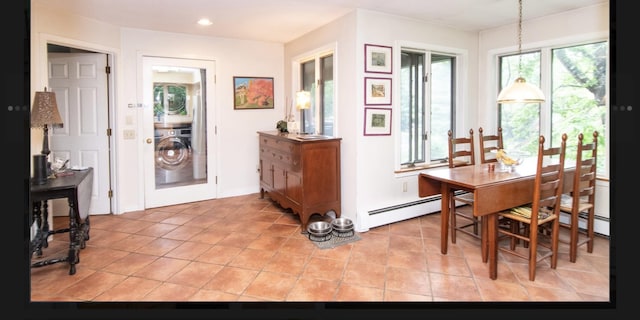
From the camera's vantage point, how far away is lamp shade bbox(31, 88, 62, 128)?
2.79 meters

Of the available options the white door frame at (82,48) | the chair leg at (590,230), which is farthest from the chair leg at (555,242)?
the white door frame at (82,48)

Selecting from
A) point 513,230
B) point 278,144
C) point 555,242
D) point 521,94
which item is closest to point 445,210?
point 513,230

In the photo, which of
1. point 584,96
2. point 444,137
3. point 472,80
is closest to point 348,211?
point 444,137

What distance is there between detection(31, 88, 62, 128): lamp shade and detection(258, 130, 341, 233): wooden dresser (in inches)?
79.4

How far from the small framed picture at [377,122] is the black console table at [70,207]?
2544mm

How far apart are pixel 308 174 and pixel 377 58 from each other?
1365 millimetres

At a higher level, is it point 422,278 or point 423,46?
point 423,46

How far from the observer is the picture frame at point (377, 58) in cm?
366

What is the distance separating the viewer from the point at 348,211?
3.90 metres

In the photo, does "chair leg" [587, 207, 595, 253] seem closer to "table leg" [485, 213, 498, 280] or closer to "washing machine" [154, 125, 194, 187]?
"table leg" [485, 213, 498, 280]

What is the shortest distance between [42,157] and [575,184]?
13.2 ft

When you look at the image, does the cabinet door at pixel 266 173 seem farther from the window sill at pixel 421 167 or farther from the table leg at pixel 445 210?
the table leg at pixel 445 210

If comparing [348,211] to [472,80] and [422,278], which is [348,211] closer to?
[422,278]

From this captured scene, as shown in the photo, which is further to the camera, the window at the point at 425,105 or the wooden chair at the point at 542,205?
the window at the point at 425,105
